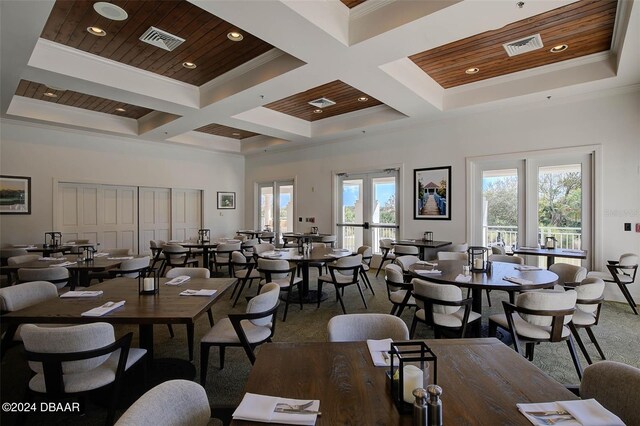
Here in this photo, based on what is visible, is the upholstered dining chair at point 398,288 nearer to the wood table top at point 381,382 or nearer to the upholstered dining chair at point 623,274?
the wood table top at point 381,382

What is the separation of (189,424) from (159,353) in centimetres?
238

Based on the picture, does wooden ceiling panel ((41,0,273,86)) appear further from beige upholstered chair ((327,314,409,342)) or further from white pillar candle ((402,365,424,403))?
white pillar candle ((402,365,424,403))

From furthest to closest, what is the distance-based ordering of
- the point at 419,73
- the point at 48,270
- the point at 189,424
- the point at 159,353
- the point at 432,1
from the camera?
the point at 419,73 < the point at 48,270 < the point at 159,353 < the point at 432,1 < the point at 189,424

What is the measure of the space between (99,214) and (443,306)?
812 centimetres

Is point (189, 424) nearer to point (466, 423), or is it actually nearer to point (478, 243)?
point (466, 423)

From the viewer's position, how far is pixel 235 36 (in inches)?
148

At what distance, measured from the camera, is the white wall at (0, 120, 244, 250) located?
251 inches

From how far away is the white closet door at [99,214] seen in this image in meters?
7.11

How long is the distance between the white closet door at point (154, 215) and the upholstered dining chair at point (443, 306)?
25.4 feet

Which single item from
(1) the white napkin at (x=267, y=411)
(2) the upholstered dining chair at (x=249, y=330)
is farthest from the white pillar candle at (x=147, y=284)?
(1) the white napkin at (x=267, y=411)

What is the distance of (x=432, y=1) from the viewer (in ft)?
9.36

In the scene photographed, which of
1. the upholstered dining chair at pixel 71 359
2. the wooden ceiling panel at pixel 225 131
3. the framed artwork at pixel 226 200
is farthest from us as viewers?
the framed artwork at pixel 226 200

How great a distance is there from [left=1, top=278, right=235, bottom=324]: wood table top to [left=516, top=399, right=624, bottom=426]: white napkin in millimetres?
1841

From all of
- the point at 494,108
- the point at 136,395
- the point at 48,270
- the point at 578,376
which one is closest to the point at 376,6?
the point at 494,108
